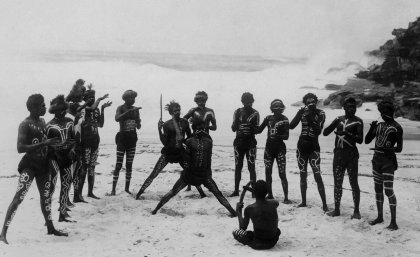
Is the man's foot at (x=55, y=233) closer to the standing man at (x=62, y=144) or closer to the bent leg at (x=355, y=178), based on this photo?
the standing man at (x=62, y=144)

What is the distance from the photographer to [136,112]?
10047 millimetres

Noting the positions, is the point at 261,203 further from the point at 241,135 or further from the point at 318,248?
the point at 241,135

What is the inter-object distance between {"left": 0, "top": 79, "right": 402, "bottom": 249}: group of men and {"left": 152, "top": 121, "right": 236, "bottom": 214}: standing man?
0.06 ft

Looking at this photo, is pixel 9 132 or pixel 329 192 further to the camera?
pixel 9 132

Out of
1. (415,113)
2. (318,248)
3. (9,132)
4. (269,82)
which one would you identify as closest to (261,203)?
(318,248)

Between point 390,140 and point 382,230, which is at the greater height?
point 390,140

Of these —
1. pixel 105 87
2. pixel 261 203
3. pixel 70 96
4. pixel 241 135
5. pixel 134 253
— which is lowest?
pixel 134 253

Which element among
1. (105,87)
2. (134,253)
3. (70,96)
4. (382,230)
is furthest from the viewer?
(105,87)

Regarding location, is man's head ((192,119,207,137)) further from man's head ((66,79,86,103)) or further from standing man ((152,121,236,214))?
man's head ((66,79,86,103))

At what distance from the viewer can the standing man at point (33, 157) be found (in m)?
6.46

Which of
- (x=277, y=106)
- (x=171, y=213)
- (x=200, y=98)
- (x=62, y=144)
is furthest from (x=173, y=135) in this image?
(x=62, y=144)

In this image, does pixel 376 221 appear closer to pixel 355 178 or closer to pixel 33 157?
pixel 355 178

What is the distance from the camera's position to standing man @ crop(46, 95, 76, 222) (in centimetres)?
737

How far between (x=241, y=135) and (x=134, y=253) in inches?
155
